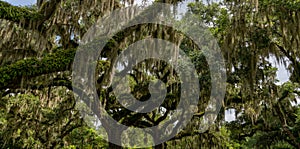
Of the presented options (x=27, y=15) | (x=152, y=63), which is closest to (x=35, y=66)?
(x=27, y=15)

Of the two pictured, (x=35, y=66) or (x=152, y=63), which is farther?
(x=152, y=63)

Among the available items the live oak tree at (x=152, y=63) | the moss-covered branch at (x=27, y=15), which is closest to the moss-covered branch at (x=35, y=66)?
the live oak tree at (x=152, y=63)

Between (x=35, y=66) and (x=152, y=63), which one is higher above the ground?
(x=152, y=63)

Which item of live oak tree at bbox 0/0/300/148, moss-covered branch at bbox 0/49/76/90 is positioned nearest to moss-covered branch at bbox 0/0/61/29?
live oak tree at bbox 0/0/300/148

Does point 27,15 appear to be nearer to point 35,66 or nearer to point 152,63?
point 35,66

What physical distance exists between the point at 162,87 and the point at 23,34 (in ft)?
12.3

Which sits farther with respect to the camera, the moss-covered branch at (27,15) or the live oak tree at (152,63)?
the moss-covered branch at (27,15)

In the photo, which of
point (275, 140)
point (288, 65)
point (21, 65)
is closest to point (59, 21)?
point (21, 65)

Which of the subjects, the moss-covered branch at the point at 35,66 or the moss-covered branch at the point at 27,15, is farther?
the moss-covered branch at the point at 27,15

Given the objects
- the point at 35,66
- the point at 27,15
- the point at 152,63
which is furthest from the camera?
the point at 152,63

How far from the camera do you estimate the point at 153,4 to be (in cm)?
646

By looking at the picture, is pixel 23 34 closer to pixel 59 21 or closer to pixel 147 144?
pixel 59 21

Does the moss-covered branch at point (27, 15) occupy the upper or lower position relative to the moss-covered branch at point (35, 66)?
upper

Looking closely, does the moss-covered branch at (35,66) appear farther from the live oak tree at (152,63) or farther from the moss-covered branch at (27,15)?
the moss-covered branch at (27,15)
